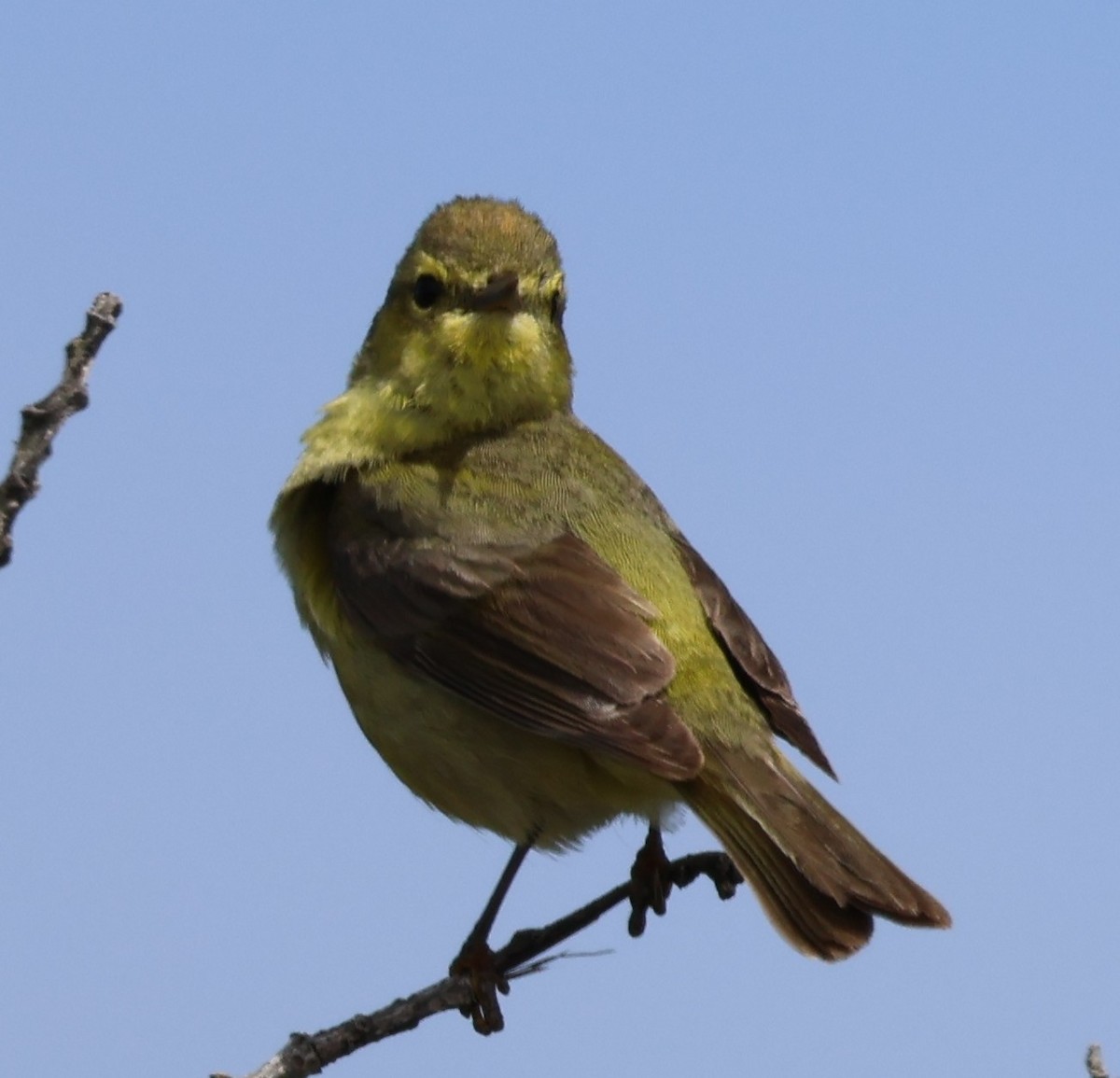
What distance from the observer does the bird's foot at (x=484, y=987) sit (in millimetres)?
5160

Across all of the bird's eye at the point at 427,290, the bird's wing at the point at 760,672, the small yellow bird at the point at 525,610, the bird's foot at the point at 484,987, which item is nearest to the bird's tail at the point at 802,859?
the small yellow bird at the point at 525,610

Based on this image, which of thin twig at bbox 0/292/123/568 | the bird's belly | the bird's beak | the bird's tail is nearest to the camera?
thin twig at bbox 0/292/123/568

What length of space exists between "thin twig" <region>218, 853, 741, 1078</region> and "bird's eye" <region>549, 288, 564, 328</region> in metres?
2.02

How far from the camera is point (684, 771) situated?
478cm

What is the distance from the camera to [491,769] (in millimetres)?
5191

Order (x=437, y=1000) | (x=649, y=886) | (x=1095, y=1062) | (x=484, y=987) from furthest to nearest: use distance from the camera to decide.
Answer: (x=649, y=886)
(x=484, y=987)
(x=437, y=1000)
(x=1095, y=1062)

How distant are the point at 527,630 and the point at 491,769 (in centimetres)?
42

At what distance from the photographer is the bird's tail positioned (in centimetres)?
473

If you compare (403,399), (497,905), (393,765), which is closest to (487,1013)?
(497,905)

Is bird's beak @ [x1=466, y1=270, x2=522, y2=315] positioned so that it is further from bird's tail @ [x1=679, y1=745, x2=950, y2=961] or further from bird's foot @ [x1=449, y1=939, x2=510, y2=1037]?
bird's foot @ [x1=449, y1=939, x2=510, y2=1037]

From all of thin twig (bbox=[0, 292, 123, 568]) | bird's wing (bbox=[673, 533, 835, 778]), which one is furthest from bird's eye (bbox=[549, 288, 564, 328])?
thin twig (bbox=[0, 292, 123, 568])

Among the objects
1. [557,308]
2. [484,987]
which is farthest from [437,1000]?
[557,308]

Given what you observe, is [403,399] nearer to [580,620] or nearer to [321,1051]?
[580,620]

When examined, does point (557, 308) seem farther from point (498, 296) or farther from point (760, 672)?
point (760, 672)
